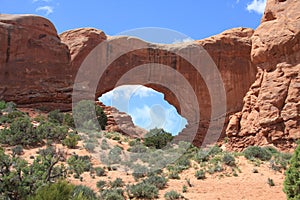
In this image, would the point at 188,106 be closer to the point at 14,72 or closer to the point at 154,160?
Result: the point at 14,72

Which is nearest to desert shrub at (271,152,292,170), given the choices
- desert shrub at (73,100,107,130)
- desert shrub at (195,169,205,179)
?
desert shrub at (195,169,205,179)

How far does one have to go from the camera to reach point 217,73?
32.1 metres

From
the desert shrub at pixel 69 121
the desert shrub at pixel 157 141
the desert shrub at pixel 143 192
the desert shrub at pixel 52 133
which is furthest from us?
the desert shrub at pixel 69 121

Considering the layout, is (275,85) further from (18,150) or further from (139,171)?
(18,150)

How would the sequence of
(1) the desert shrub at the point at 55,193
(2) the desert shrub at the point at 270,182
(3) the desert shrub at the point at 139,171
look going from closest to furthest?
1. (1) the desert shrub at the point at 55,193
2. (2) the desert shrub at the point at 270,182
3. (3) the desert shrub at the point at 139,171

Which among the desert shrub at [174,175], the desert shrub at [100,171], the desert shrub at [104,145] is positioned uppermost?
the desert shrub at [104,145]

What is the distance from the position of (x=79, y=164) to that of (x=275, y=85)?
39.2ft

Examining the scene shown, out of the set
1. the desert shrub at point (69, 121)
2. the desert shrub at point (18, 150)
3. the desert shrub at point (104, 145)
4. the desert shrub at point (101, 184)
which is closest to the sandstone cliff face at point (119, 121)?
the desert shrub at point (69, 121)

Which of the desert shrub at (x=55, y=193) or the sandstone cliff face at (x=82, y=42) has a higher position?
the sandstone cliff face at (x=82, y=42)

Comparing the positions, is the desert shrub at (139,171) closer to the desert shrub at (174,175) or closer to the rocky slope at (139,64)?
the desert shrub at (174,175)

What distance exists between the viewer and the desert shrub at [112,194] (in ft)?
34.4

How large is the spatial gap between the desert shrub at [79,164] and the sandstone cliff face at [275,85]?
991 centimetres

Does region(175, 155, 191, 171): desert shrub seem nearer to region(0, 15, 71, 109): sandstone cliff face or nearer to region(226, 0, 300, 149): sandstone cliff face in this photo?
region(226, 0, 300, 149): sandstone cliff face

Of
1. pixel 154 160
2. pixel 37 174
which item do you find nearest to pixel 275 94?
pixel 154 160
